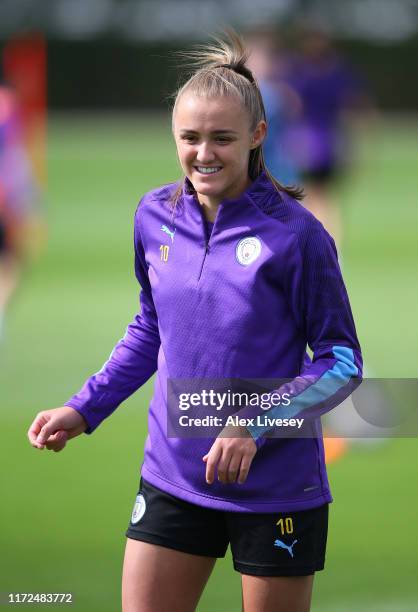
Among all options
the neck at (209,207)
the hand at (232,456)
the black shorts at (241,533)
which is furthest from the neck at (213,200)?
the black shorts at (241,533)

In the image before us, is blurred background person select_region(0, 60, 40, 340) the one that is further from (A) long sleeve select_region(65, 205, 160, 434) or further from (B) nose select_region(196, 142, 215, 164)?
(B) nose select_region(196, 142, 215, 164)

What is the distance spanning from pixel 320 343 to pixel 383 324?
8.71 m

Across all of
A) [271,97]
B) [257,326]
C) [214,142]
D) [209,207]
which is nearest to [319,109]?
[271,97]

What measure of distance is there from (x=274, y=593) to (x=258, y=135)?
1.27m

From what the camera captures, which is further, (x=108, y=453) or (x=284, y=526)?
(x=108, y=453)

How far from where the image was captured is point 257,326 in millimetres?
3365

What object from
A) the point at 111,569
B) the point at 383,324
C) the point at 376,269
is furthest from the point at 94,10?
the point at 111,569

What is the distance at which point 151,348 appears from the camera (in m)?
3.79

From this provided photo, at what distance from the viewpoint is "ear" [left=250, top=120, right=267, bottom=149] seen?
3.50 meters

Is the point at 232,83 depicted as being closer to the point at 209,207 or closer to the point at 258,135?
the point at 258,135

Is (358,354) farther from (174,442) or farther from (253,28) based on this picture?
(253,28)

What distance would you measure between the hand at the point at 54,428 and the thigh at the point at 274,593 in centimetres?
67

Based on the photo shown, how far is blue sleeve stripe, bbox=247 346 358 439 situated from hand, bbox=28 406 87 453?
0.66 m

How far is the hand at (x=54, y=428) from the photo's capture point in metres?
3.60
